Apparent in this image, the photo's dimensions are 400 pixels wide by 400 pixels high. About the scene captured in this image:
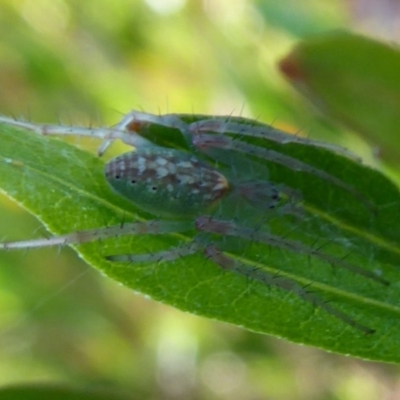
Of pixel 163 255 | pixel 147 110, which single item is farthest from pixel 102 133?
pixel 147 110

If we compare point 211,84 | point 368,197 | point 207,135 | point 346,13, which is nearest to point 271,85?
point 211,84

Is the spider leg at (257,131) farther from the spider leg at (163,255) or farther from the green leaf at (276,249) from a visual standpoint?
the spider leg at (163,255)

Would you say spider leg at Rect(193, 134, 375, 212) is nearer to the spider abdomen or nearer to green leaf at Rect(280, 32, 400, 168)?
the spider abdomen

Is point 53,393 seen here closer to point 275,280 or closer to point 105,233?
point 105,233

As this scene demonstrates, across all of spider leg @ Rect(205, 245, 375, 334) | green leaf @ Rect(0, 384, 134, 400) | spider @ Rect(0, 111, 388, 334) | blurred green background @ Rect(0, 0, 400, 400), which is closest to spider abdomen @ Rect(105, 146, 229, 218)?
spider @ Rect(0, 111, 388, 334)

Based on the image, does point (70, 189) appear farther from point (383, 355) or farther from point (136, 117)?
point (383, 355)

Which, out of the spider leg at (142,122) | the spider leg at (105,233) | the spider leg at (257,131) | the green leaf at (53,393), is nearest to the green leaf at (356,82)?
the spider leg at (257,131)
